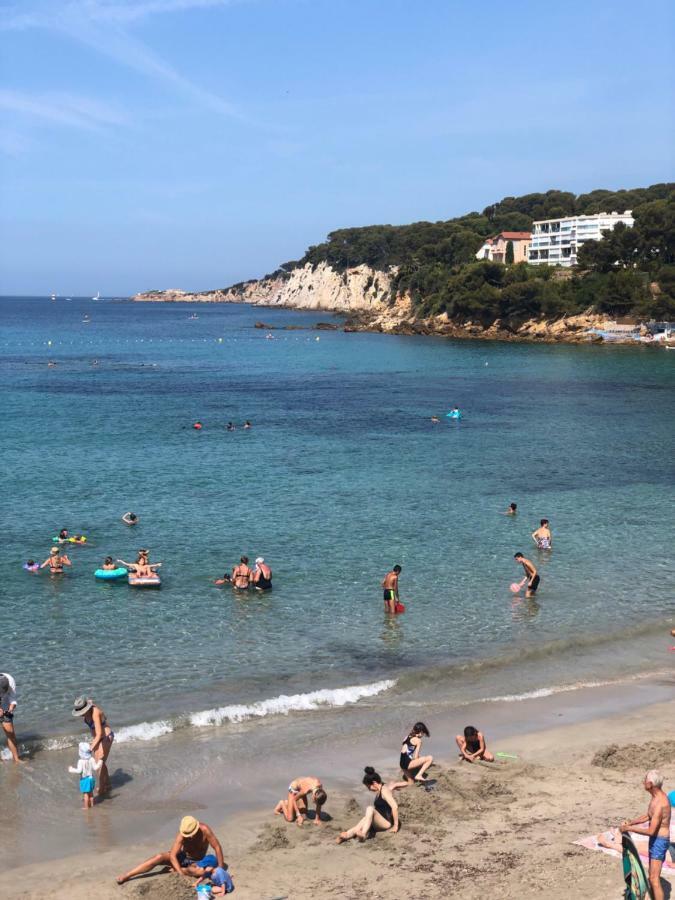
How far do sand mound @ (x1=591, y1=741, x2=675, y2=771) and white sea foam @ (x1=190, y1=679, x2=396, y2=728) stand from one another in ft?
14.7

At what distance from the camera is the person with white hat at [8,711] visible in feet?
47.6

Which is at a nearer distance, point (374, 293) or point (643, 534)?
point (643, 534)

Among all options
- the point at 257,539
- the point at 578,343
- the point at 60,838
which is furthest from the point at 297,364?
the point at 60,838

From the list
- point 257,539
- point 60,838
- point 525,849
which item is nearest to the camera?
point 525,849

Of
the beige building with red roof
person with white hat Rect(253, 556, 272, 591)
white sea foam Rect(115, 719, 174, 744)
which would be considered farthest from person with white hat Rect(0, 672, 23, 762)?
the beige building with red roof

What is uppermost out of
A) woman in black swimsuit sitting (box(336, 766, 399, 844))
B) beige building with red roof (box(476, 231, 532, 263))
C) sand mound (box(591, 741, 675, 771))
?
beige building with red roof (box(476, 231, 532, 263))

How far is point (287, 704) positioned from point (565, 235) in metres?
130

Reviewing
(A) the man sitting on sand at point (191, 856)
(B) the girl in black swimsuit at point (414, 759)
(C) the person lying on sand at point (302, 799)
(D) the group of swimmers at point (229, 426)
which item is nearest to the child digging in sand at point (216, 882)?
(A) the man sitting on sand at point (191, 856)

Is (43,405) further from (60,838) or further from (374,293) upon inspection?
(374,293)

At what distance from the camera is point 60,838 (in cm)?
1230

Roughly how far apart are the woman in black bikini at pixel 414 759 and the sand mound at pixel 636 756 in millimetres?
2561

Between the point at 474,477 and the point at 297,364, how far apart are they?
182ft

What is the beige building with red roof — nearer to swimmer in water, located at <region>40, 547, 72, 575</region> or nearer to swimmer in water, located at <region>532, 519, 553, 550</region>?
swimmer in water, located at <region>532, 519, 553, 550</region>

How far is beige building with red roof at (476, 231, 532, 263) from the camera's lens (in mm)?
144125
